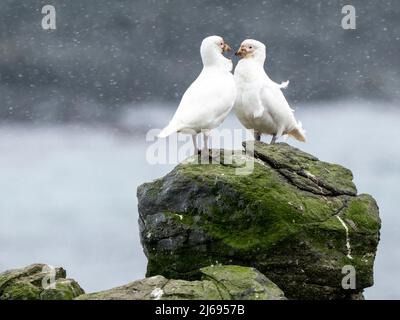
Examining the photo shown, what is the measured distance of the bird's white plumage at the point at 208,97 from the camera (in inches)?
794

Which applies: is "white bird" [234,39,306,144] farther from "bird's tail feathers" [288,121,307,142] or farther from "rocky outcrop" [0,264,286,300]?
"rocky outcrop" [0,264,286,300]

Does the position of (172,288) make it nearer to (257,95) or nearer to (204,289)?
(204,289)

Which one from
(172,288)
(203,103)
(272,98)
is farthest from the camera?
(272,98)

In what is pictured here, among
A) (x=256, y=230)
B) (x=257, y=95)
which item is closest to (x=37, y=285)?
(x=256, y=230)

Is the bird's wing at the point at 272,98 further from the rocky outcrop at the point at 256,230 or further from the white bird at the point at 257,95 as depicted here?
the rocky outcrop at the point at 256,230

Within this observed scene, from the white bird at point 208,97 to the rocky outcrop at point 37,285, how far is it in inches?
129

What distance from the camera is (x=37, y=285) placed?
18.9 meters

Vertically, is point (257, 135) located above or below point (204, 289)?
above

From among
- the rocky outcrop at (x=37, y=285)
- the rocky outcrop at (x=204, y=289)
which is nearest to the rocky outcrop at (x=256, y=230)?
the rocky outcrop at (x=204, y=289)

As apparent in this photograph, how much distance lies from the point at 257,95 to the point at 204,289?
6574mm

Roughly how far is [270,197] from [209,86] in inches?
107

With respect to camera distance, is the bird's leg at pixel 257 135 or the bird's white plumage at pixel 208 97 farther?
the bird's leg at pixel 257 135
